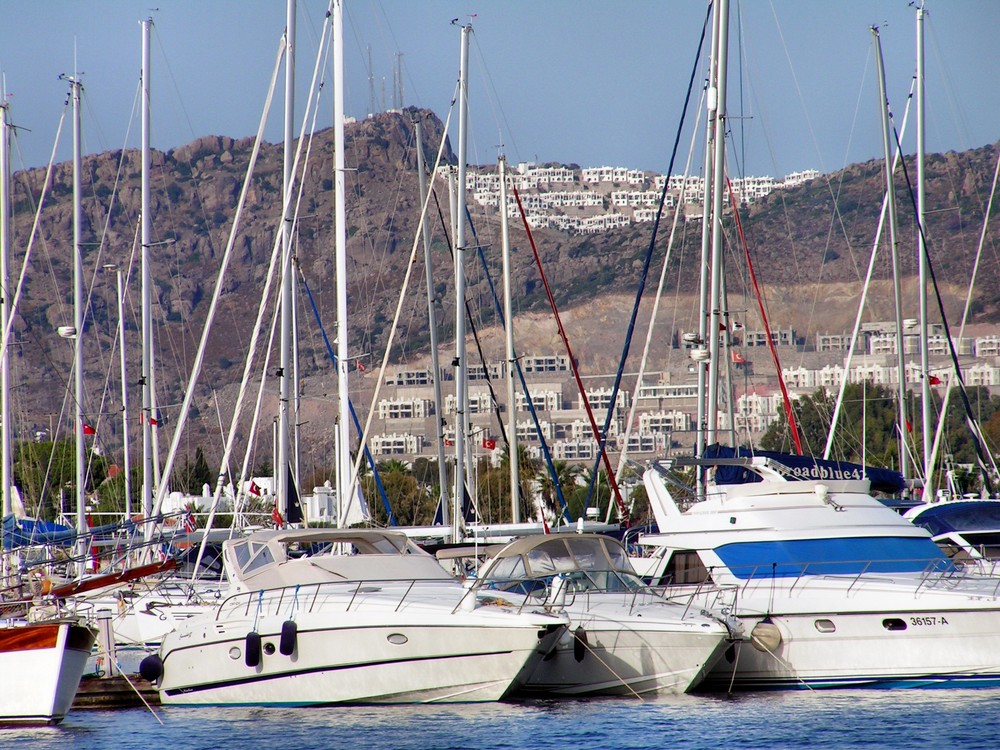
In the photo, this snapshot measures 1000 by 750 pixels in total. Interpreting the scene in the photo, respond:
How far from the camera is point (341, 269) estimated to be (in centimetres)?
2475

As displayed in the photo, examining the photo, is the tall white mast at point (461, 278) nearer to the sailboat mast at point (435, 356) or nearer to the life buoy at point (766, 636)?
the sailboat mast at point (435, 356)

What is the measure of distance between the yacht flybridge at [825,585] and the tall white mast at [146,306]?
1198cm

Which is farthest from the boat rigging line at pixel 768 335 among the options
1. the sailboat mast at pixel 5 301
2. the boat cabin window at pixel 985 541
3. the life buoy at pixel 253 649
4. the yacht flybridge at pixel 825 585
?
the sailboat mast at pixel 5 301

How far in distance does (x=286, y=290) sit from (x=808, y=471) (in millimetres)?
10780

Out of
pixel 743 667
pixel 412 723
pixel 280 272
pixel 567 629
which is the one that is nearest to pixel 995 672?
pixel 743 667

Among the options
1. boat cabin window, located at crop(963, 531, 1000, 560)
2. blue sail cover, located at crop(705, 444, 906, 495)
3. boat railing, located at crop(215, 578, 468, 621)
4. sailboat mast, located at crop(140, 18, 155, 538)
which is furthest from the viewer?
sailboat mast, located at crop(140, 18, 155, 538)

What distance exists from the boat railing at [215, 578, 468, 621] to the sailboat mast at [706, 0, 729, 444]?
883 centimetres

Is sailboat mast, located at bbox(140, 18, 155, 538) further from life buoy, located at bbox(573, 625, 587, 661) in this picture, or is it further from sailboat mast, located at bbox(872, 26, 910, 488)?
sailboat mast, located at bbox(872, 26, 910, 488)

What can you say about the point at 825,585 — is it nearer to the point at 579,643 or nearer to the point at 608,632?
the point at 608,632

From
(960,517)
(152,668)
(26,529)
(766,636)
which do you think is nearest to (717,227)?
(960,517)

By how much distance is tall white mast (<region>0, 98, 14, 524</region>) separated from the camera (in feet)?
104

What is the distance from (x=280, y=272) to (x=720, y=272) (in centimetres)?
892

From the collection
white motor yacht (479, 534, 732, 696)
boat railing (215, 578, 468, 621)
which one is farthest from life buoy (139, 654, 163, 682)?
white motor yacht (479, 534, 732, 696)

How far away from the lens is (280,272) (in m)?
29.4
